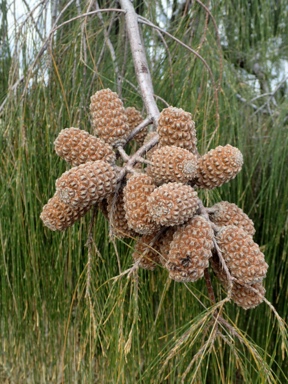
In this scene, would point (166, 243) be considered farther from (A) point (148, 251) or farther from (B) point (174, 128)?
(B) point (174, 128)

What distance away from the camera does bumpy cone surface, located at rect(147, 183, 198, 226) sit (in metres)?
0.47

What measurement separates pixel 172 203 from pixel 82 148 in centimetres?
15

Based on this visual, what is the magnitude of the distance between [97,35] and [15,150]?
34 cm

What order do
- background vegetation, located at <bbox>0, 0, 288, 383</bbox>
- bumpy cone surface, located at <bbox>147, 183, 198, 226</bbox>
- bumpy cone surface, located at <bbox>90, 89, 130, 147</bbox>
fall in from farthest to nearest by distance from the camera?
background vegetation, located at <bbox>0, 0, 288, 383</bbox> < bumpy cone surface, located at <bbox>90, 89, 130, 147</bbox> < bumpy cone surface, located at <bbox>147, 183, 198, 226</bbox>

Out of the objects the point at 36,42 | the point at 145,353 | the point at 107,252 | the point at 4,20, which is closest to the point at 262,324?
the point at 145,353

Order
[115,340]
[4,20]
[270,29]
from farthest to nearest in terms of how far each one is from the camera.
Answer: [270,29], [4,20], [115,340]

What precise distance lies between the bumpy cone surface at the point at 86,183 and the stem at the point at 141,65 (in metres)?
0.11

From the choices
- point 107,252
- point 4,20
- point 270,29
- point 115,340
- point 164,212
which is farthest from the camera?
point 270,29

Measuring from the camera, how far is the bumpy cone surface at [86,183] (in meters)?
0.51

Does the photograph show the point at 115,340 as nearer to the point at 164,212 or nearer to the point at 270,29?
the point at 164,212

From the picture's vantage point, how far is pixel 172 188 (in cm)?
48

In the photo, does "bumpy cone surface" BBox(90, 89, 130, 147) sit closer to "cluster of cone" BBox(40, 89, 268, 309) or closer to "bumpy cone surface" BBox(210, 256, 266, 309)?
"cluster of cone" BBox(40, 89, 268, 309)

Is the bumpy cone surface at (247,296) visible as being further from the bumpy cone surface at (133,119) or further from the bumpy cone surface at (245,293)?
the bumpy cone surface at (133,119)

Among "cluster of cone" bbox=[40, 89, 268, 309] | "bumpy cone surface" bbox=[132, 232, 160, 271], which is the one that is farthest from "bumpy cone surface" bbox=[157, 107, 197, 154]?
"bumpy cone surface" bbox=[132, 232, 160, 271]
